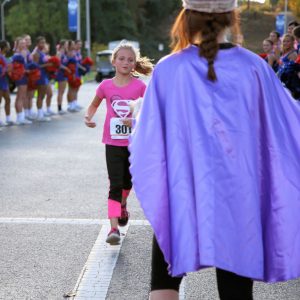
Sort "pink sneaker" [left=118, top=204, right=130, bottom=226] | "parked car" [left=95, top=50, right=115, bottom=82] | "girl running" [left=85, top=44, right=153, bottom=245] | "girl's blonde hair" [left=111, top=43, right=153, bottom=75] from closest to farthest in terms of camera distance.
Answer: "girl running" [left=85, top=44, right=153, bottom=245]
"girl's blonde hair" [left=111, top=43, right=153, bottom=75]
"pink sneaker" [left=118, top=204, right=130, bottom=226]
"parked car" [left=95, top=50, right=115, bottom=82]

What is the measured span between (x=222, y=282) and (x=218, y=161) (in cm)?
52

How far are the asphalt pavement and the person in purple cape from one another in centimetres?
157

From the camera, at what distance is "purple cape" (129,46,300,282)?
2775 mm

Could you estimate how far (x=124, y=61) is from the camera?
18.3 ft

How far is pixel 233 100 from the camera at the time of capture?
281cm

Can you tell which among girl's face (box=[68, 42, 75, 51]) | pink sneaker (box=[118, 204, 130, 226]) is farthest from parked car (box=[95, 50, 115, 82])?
pink sneaker (box=[118, 204, 130, 226])

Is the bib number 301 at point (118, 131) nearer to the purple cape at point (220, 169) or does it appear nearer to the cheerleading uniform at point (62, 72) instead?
the purple cape at point (220, 169)

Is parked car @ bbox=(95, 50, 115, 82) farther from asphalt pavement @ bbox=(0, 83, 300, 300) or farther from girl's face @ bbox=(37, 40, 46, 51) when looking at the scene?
asphalt pavement @ bbox=(0, 83, 300, 300)

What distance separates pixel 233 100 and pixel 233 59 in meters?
0.17

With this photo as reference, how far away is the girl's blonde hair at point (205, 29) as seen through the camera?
280cm

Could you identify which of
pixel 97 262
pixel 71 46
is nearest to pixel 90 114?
pixel 97 262

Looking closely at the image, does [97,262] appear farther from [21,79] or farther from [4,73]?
[21,79]

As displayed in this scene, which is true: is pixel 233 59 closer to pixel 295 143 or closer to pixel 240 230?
pixel 295 143

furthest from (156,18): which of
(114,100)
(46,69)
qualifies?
(114,100)
